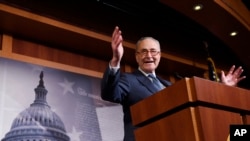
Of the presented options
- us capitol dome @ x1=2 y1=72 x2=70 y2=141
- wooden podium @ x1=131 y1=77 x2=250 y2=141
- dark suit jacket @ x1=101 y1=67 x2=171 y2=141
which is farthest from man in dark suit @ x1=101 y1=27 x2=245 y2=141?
us capitol dome @ x1=2 y1=72 x2=70 y2=141

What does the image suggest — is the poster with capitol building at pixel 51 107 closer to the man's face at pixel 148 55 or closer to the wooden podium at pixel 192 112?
the man's face at pixel 148 55

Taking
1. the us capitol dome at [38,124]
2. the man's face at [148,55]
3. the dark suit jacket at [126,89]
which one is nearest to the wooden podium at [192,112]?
the dark suit jacket at [126,89]

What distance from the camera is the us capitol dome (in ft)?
5.49

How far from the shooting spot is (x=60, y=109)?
1.85 m

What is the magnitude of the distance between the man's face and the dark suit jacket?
0.11 feet

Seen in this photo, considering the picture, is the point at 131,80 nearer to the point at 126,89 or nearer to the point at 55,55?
the point at 126,89

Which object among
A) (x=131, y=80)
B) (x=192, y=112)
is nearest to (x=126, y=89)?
(x=131, y=80)

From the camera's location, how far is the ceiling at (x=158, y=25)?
1935mm

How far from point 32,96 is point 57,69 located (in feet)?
0.71

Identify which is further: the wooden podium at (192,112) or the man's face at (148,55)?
the man's face at (148,55)

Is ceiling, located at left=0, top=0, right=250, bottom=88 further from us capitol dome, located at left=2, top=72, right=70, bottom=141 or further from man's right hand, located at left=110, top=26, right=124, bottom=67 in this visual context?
man's right hand, located at left=110, top=26, right=124, bottom=67

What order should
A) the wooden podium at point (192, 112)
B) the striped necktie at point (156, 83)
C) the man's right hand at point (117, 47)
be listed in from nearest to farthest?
the wooden podium at point (192, 112) < the man's right hand at point (117, 47) < the striped necktie at point (156, 83)

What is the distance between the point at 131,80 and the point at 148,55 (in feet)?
0.43

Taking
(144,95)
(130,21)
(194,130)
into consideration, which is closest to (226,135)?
(194,130)
